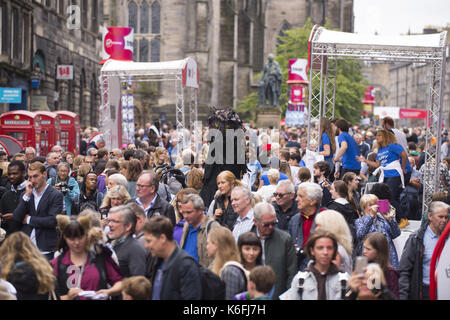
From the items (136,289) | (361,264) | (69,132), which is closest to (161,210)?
(136,289)

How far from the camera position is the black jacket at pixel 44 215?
837 centimetres

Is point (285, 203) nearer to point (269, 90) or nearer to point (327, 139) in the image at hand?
point (327, 139)

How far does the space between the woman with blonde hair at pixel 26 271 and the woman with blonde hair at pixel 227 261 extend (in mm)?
1245

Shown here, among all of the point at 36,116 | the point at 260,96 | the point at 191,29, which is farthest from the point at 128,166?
the point at 191,29

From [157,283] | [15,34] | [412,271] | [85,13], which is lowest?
[412,271]

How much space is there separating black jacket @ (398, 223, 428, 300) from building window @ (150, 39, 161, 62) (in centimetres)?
4786

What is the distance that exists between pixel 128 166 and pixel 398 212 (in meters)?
4.32

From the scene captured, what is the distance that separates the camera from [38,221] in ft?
27.3

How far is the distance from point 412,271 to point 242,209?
1.75m

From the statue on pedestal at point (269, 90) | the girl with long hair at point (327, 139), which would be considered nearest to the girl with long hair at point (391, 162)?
the girl with long hair at point (327, 139)

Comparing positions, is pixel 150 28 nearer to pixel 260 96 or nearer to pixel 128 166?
pixel 260 96

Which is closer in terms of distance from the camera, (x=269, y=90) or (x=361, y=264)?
(x=361, y=264)

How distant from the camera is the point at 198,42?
50.7 meters
